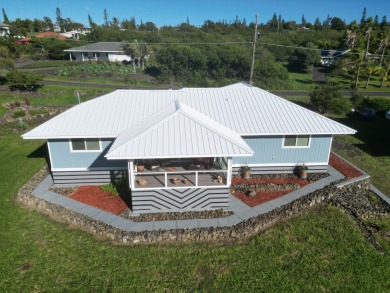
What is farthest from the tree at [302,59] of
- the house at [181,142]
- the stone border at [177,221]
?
the stone border at [177,221]

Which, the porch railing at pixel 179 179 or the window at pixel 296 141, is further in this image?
the window at pixel 296 141

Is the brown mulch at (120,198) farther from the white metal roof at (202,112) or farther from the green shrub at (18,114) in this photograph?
the green shrub at (18,114)

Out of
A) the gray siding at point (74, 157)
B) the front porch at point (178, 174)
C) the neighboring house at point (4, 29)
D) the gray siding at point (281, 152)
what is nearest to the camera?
the front porch at point (178, 174)

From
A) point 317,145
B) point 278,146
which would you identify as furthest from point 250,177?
point 317,145

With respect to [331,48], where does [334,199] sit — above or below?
below

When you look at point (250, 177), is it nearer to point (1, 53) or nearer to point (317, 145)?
point (317, 145)

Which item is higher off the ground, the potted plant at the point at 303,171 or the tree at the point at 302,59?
the tree at the point at 302,59

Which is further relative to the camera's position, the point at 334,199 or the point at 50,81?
the point at 50,81
